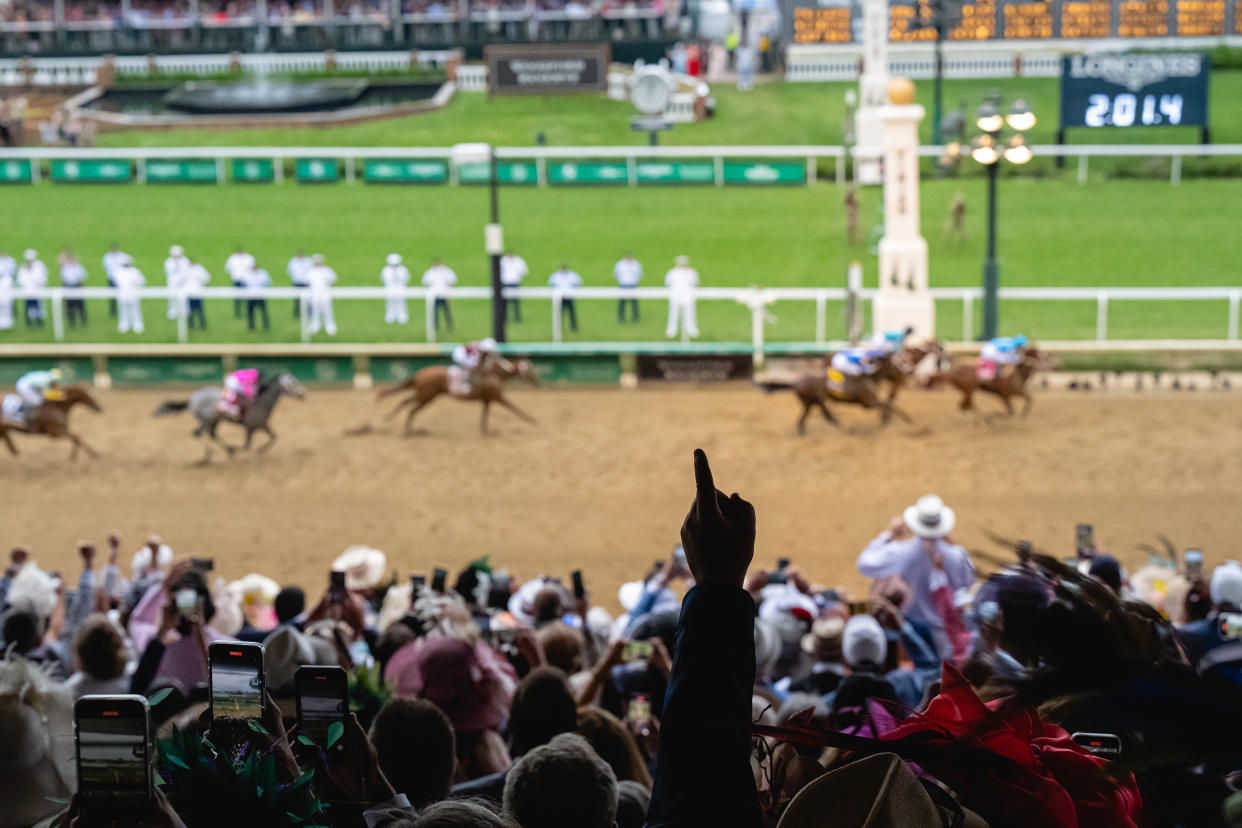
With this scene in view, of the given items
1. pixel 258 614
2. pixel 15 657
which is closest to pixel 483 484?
pixel 258 614

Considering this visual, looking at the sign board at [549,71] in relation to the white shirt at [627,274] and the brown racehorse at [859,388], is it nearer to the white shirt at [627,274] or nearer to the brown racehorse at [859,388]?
the white shirt at [627,274]

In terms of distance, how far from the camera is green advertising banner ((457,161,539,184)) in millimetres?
25914

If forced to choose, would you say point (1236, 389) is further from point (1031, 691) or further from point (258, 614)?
point (1031, 691)

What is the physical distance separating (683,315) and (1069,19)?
602 inches

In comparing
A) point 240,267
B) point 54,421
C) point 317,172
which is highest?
point 317,172

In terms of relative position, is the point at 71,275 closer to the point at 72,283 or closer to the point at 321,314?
the point at 72,283

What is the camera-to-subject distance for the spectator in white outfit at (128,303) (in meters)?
19.2

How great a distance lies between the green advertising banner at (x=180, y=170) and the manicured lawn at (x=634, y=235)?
0.31 m

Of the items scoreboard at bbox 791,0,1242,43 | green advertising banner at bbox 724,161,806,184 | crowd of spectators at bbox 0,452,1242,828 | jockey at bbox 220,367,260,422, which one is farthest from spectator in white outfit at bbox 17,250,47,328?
crowd of spectators at bbox 0,452,1242,828

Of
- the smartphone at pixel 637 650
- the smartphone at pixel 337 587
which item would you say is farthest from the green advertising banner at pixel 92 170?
the smartphone at pixel 637 650

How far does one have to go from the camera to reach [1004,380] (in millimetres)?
13906

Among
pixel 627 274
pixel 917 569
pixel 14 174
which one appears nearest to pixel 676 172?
pixel 627 274

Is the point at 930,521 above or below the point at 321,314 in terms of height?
above

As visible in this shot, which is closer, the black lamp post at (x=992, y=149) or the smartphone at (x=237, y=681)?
the smartphone at (x=237, y=681)
